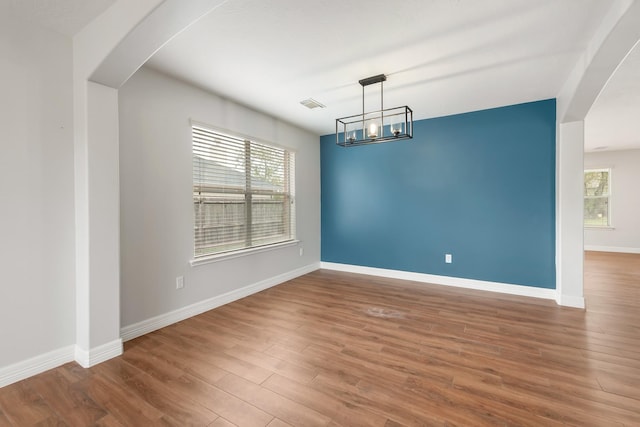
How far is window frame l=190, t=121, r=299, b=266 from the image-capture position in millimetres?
3233

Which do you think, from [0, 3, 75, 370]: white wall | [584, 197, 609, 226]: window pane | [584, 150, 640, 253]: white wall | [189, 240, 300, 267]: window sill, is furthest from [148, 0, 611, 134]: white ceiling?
[584, 197, 609, 226]: window pane

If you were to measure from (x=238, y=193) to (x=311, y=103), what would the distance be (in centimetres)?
152

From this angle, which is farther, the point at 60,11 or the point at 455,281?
the point at 455,281

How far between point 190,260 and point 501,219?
407 cm

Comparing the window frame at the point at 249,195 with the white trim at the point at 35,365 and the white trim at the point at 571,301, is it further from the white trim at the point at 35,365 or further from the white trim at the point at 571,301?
the white trim at the point at 571,301

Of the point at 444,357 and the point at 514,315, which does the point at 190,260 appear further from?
the point at 514,315

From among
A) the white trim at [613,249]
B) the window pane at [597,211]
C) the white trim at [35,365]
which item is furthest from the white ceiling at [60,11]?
the white trim at [613,249]

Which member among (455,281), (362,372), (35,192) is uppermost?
(35,192)

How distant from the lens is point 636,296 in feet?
12.3

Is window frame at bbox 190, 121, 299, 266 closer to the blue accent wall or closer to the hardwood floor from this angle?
the hardwood floor

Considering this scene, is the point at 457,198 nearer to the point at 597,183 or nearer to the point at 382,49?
the point at 382,49

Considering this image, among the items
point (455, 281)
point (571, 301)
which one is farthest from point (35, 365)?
point (571, 301)

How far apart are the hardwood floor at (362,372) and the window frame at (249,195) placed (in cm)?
69

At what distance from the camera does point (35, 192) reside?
205cm
